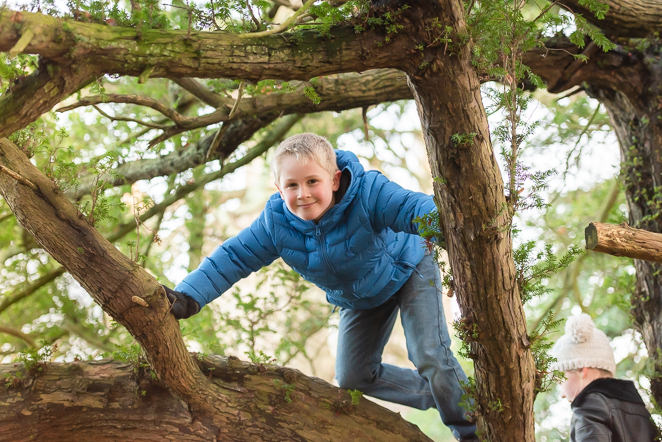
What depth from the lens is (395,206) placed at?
3.01 m

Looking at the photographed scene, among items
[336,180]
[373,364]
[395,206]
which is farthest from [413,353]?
[336,180]

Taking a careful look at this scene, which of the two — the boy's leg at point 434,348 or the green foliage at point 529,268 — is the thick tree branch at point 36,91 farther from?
the boy's leg at point 434,348

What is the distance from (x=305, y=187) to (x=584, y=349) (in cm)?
191

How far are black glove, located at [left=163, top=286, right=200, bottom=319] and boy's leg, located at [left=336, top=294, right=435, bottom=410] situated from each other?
0.98m

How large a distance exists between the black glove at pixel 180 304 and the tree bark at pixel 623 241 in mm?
1634

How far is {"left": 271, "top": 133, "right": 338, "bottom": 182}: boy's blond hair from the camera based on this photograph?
3088 mm

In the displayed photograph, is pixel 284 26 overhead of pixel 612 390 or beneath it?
overhead

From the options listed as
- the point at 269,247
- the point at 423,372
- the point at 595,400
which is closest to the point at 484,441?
the point at 423,372

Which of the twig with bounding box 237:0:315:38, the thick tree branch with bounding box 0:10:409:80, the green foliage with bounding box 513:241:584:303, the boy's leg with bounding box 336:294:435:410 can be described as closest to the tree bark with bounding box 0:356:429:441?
the boy's leg with bounding box 336:294:435:410

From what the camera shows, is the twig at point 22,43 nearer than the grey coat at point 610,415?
Yes

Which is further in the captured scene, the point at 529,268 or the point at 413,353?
the point at 413,353

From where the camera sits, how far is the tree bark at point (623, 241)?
2.62 meters

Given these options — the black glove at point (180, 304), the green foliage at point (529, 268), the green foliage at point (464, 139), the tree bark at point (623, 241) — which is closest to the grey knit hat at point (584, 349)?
the tree bark at point (623, 241)

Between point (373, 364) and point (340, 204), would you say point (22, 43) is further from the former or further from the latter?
point (373, 364)
